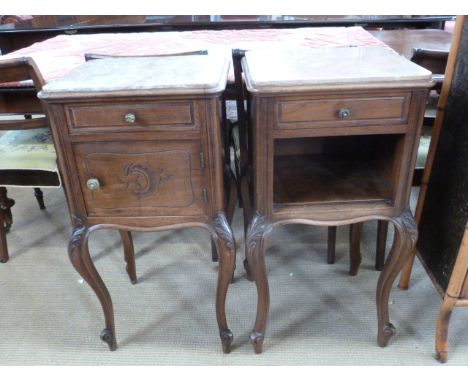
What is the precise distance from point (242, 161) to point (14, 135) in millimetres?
939

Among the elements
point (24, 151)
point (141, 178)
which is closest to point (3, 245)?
point (24, 151)

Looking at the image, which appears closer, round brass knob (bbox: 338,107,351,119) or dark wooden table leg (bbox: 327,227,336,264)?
round brass knob (bbox: 338,107,351,119)

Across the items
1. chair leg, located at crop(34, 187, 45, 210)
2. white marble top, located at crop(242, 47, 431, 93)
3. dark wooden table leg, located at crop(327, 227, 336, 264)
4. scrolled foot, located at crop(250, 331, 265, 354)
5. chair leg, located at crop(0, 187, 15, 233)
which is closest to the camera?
white marble top, located at crop(242, 47, 431, 93)

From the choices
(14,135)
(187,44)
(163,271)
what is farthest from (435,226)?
(14,135)

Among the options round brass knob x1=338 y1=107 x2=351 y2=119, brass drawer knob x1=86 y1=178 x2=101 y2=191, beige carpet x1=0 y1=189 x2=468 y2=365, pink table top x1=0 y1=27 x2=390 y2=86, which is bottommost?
beige carpet x1=0 y1=189 x2=468 y2=365

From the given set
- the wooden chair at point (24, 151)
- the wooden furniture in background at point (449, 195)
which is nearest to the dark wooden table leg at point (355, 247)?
the wooden furniture in background at point (449, 195)

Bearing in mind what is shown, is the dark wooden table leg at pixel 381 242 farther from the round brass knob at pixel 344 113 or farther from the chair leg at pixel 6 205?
the chair leg at pixel 6 205

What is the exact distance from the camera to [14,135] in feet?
5.19

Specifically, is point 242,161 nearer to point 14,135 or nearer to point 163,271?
point 163,271

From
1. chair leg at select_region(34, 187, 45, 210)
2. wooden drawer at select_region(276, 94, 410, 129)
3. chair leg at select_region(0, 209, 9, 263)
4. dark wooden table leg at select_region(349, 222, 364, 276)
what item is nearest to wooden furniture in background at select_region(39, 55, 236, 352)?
wooden drawer at select_region(276, 94, 410, 129)

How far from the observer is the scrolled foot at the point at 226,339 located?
45.0 inches

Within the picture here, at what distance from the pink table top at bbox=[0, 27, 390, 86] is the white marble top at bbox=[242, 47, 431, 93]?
0.66 metres

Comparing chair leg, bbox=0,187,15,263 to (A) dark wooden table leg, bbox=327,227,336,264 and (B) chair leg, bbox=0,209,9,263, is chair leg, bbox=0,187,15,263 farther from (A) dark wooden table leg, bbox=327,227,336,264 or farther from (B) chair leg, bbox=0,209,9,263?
(A) dark wooden table leg, bbox=327,227,336,264

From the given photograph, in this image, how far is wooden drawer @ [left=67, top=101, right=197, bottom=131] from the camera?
82cm
